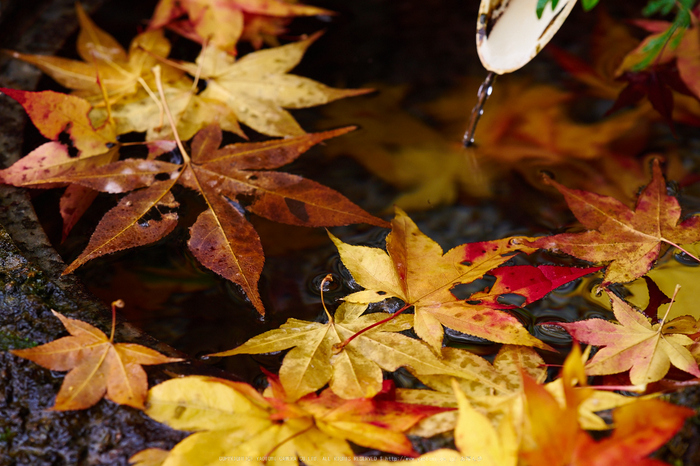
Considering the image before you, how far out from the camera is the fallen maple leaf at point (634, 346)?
0.78m

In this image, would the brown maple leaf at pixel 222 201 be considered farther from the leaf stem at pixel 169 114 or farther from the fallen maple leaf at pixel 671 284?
the fallen maple leaf at pixel 671 284

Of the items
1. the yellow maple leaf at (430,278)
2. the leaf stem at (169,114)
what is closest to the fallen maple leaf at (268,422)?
the yellow maple leaf at (430,278)

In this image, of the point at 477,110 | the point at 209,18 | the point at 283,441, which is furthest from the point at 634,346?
the point at 209,18

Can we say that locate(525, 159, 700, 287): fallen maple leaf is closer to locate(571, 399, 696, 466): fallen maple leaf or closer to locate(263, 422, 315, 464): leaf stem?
locate(571, 399, 696, 466): fallen maple leaf

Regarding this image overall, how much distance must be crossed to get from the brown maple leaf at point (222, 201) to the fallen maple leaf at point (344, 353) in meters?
0.08

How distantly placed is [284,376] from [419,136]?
0.85 metres

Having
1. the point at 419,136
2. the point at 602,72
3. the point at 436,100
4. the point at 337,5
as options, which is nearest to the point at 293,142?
the point at 419,136

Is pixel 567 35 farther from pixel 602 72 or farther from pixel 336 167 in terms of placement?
pixel 336 167

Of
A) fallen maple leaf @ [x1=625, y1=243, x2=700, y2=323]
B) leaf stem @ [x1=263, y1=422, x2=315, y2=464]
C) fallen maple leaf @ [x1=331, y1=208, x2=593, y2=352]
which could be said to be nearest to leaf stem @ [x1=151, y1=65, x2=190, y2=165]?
fallen maple leaf @ [x1=331, y1=208, x2=593, y2=352]

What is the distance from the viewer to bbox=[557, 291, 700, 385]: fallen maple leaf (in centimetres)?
78

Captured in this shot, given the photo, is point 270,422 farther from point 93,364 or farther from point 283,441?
point 93,364

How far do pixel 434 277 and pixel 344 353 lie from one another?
0.73 ft

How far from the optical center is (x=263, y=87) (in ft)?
4.32

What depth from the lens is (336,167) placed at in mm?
1269
